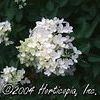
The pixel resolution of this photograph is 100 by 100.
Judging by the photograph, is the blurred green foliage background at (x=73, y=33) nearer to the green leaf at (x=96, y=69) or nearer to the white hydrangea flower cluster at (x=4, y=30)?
the green leaf at (x=96, y=69)

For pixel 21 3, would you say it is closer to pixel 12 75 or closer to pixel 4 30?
pixel 4 30

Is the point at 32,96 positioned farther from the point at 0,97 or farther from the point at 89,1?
the point at 89,1

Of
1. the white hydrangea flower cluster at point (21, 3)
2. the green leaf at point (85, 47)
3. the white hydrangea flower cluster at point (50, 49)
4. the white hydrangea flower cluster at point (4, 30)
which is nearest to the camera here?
the white hydrangea flower cluster at point (50, 49)

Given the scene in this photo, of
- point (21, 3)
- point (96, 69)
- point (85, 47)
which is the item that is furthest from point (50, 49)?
point (21, 3)

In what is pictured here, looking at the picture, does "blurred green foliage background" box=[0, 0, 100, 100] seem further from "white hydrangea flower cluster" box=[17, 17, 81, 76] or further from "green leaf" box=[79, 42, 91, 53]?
Answer: "white hydrangea flower cluster" box=[17, 17, 81, 76]

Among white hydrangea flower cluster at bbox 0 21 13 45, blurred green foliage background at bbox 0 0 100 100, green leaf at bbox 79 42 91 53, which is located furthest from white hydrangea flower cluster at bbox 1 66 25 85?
green leaf at bbox 79 42 91 53

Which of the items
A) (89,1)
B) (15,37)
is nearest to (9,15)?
(15,37)

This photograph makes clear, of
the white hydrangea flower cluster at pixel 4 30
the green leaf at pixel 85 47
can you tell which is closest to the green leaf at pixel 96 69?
the green leaf at pixel 85 47
